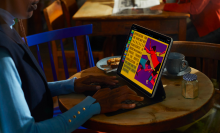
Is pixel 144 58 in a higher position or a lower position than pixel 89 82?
higher

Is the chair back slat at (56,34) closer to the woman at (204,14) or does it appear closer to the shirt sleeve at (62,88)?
the shirt sleeve at (62,88)

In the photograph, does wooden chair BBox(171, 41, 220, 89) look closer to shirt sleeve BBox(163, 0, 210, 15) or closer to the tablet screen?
the tablet screen

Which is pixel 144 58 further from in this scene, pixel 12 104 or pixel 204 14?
pixel 204 14

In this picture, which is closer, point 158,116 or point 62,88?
point 158,116

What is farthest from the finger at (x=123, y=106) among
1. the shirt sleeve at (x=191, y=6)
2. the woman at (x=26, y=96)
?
the shirt sleeve at (x=191, y=6)

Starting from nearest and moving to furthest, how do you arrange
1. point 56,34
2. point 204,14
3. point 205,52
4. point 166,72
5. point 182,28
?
point 166,72 → point 205,52 → point 56,34 → point 182,28 → point 204,14

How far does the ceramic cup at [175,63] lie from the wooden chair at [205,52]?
291 mm

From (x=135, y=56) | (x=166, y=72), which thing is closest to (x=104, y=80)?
(x=135, y=56)

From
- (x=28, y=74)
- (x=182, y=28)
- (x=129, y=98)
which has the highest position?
(x=28, y=74)

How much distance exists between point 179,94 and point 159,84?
108 millimetres

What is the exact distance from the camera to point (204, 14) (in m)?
2.21

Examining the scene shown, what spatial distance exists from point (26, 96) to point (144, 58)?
1.41 feet

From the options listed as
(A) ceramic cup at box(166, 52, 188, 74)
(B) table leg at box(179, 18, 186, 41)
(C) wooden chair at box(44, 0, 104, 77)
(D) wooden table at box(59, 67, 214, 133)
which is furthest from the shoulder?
(B) table leg at box(179, 18, 186, 41)

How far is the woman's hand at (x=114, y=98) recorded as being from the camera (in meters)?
0.79
